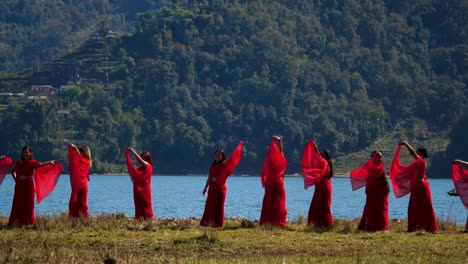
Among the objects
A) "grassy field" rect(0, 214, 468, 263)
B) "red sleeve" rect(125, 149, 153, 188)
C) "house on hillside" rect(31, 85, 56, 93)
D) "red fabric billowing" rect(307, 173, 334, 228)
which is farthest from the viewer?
"house on hillside" rect(31, 85, 56, 93)

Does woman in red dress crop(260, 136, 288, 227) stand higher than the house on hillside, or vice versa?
the house on hillside

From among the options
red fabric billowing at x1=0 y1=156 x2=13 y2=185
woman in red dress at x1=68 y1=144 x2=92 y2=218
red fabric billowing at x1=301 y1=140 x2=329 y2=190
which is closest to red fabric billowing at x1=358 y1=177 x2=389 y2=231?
red fabric billowing at x1=301 y1=140 x2=329 y2=190

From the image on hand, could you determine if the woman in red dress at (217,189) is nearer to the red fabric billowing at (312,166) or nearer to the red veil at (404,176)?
the red fabric billowing at (312,166)

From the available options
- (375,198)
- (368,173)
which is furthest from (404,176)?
(375,198)

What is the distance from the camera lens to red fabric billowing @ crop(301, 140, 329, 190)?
86.2ft

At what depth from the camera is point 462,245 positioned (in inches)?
898

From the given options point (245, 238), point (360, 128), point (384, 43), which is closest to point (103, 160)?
point (360, 128)

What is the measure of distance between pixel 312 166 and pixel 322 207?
36.3 inches

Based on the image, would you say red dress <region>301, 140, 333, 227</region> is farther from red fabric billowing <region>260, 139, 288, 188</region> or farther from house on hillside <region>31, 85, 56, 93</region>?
house on hillside <region>31, 85, 56, 93</region>

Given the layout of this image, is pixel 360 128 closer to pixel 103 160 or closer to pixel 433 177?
pixel 433 177

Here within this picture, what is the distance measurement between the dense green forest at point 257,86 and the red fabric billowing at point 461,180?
84.9m

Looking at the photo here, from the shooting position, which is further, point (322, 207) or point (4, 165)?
point (4, 165)

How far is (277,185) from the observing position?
2642cm

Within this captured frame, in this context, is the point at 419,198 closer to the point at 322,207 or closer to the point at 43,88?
the point at 322,207
